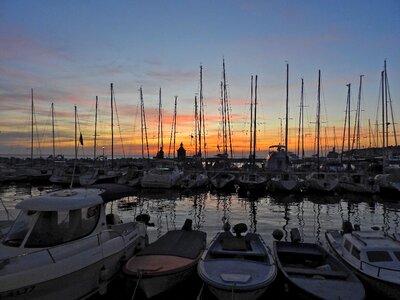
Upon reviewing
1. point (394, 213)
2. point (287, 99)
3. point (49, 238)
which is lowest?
point (394, 213)

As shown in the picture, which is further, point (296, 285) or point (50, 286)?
point (296, 285)

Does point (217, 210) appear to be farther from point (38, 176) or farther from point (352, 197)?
point (38, 176)

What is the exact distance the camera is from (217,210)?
30781 millimetres

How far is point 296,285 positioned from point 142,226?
7.66 metres

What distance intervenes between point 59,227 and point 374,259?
1004 centimetres

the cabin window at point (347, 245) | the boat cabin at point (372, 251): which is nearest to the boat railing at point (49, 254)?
the boat cabin at point (372, 251)

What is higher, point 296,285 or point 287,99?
point 287,99

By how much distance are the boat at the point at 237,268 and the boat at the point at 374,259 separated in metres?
2.91

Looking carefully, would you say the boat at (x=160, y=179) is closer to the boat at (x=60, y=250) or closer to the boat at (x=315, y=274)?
the boat at (x=315, y=274)

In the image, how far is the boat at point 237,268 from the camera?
988 centimetres

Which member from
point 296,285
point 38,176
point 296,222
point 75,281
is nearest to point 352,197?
point 296,222

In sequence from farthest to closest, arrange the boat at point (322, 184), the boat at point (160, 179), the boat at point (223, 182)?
the boat at point (160, 179)
the boat at point (223, 182)
the boat at point (322, 184)

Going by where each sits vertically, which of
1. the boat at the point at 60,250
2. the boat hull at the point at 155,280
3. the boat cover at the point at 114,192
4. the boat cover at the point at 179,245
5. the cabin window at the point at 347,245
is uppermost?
the boat cover at the point at 114,192

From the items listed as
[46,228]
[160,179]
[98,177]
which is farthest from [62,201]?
[98,177]
